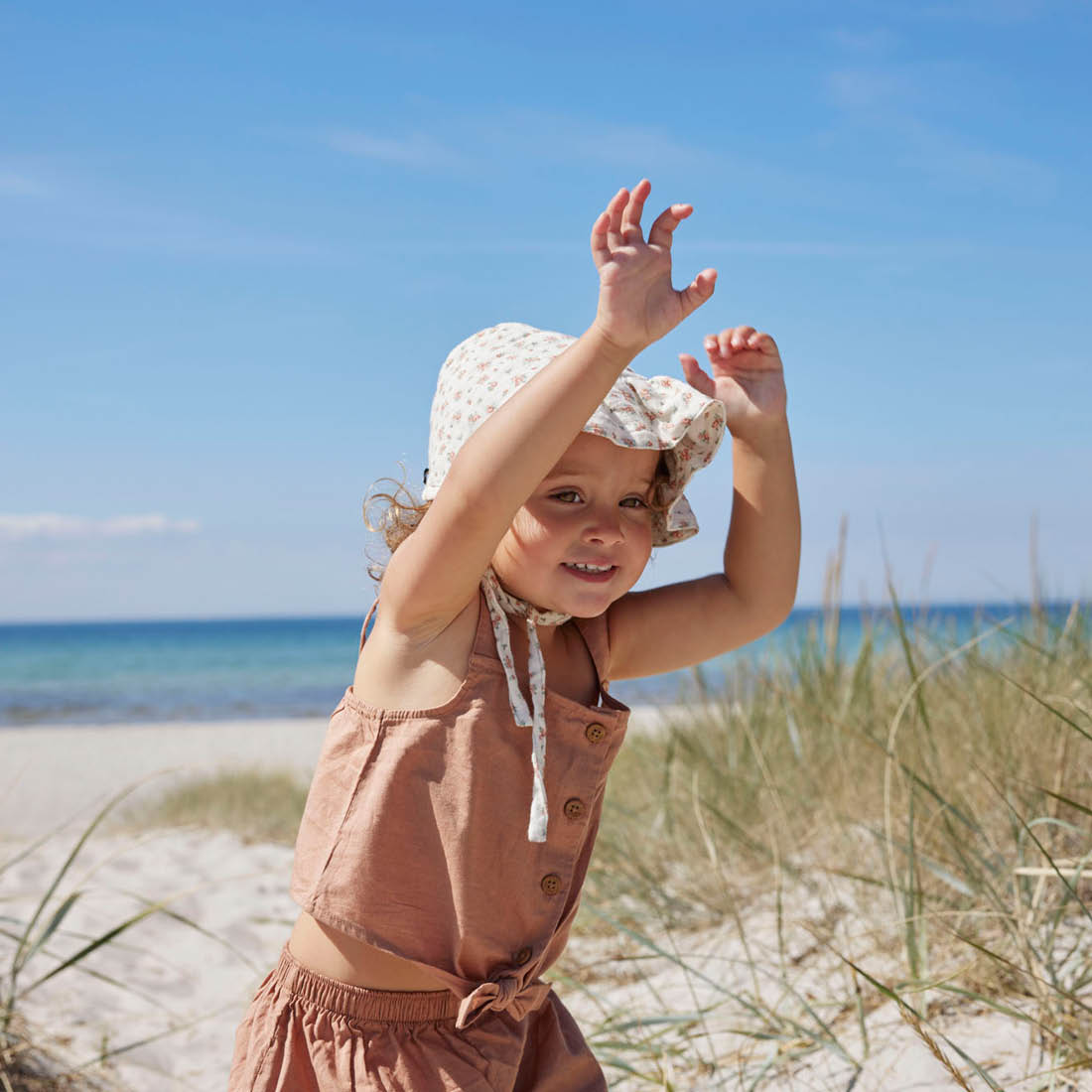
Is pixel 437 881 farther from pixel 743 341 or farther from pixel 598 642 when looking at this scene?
pixel 743 341

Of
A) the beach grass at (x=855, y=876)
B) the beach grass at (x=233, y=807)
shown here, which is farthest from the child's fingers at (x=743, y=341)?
the beach grass at (x=233, y=807)

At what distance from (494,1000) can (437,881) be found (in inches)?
7.0

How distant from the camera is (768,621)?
192 cm

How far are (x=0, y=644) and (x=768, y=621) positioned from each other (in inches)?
1897

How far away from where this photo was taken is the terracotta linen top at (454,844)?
63.7 inches

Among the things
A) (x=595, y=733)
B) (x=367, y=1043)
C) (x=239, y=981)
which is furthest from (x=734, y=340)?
(x=239, y=981)

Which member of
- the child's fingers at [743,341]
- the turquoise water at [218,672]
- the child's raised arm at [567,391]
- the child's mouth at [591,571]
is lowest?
the turquoise water at [218,672]

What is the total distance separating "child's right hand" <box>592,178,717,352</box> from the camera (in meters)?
1.37

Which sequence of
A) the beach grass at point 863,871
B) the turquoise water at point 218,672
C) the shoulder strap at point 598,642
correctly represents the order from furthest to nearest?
the turquoise water at point 218,672 < the beach grass at point 863,871 < the shoulder strap at point 598,642

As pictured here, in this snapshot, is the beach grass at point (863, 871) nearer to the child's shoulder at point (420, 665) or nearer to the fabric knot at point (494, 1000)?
the fabric knot at point (494, 1000)

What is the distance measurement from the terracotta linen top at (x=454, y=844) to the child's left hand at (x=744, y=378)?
1.78 feet

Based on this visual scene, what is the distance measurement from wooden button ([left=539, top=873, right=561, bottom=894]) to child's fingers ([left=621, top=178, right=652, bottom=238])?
2.90 ft

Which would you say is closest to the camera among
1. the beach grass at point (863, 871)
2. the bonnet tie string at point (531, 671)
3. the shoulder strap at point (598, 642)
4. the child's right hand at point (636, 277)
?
the child's right hand at point (636, 277)

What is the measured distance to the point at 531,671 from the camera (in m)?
1.68
